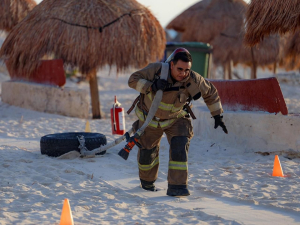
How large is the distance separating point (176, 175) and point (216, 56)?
49.8 feet

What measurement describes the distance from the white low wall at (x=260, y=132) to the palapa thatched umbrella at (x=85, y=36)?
13.6 feet

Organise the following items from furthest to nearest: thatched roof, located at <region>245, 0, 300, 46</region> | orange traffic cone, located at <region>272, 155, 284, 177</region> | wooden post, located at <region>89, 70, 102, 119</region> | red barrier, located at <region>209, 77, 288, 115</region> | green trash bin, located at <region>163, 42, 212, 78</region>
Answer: green trash bin, located at <region>163, 42, 212, 78</region> → wooden post, located at <region>89, 70, 102, 119</region> → thatched roof, located at <region>245, 0, 300, 46</region> → red barrier, located at <region>209, 77, 288, 115</region> → orange traffic cone, located at <region>272, 155, 284, 177</region>

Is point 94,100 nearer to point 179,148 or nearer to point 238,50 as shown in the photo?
point 179,148

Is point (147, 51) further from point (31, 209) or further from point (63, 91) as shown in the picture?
point (31, 209)

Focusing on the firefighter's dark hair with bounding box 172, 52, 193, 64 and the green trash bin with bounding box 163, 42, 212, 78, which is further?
the green trash bin with bounding box 163, 42, 212, 78

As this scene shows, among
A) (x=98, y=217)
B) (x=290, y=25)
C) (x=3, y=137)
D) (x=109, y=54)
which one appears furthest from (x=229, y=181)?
(x=109, y=54)

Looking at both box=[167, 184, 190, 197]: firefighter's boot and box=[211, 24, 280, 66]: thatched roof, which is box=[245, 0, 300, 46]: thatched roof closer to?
box=[167, 184, 190, 197]: firefighter's boot

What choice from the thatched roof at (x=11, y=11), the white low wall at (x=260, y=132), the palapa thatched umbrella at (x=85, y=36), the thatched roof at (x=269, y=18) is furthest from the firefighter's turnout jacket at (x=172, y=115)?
the thatched roof at (x=11, y=11)

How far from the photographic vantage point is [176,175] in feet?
15.7

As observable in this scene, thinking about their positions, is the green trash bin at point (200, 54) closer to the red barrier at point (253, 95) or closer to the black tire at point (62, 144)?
the red barrier at point (253, 95)

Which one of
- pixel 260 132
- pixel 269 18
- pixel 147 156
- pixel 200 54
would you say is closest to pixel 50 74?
pixel 269 18

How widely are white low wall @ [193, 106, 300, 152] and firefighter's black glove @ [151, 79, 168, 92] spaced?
260 centimetres

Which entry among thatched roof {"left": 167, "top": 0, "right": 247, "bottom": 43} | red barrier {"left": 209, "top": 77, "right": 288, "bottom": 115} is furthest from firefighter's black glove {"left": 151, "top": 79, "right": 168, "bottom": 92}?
thatched roof {"left": 167, "top": 0, "right": 247, "bottom": 43}

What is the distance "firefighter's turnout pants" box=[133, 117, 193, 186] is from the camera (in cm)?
481
